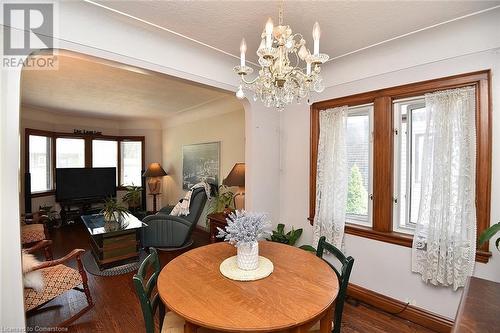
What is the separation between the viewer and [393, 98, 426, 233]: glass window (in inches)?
87.1

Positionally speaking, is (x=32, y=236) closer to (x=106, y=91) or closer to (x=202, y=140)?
(x=106, y=91)

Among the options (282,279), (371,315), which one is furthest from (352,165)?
(282,279)

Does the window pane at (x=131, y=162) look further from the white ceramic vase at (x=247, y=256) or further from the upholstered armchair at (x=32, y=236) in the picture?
the white ceramic vase at (x=247, y=256)

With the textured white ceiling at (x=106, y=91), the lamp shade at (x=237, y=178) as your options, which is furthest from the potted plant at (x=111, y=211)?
the textured white ceiling at (x=106, y=91)

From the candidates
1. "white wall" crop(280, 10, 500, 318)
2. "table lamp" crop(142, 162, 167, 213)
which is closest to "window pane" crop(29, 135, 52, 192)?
"table lamp" crop(142, 162, 167, 213)

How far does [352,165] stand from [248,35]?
1.69 m

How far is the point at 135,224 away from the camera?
11.5 feet

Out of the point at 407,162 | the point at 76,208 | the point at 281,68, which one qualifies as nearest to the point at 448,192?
the point at 407,162

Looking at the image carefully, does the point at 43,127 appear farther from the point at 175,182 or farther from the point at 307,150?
the point at 307,150

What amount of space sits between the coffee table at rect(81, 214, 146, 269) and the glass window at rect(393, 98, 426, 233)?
3.29 meters

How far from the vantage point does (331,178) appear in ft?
8.46

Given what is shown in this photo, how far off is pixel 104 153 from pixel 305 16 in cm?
599

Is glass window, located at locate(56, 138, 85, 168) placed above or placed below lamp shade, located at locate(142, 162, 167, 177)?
Answer: above

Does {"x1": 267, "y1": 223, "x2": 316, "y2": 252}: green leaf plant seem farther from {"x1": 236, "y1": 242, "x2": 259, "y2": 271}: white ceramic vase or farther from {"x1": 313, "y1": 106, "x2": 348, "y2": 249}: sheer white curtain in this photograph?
{"x1": 236, "y1": 242, "x2": 259, "y2": 271}: white ceramic vase
